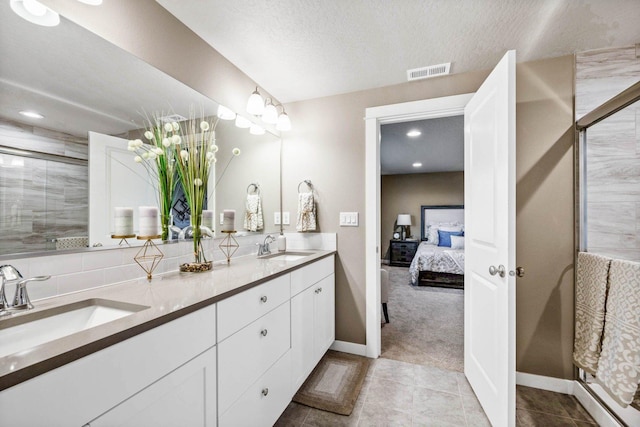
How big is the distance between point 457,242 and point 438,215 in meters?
1.32

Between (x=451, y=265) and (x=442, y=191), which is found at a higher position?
(x=442, y=191)

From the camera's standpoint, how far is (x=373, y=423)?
62.0 inches

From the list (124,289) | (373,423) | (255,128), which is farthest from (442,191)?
(124,289)

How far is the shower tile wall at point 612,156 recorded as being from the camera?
1707 millimetres

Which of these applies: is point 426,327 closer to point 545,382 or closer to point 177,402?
point 545,382

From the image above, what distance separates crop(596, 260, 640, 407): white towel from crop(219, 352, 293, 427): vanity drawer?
1.68 meters

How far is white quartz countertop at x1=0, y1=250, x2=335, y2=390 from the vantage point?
57cm

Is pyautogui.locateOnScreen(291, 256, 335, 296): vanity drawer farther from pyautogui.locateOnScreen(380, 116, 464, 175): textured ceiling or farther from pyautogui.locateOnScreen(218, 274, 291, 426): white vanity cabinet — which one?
pyautogui.locateOnScreen(380, 116, 464, 175): textured ceiling

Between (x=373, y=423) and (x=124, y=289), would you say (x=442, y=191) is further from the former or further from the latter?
(x=124, y=289)

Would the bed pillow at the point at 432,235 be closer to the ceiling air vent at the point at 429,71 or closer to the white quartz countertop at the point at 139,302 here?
the ceiling air vent at the point at 429,71

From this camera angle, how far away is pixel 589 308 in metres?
1.65

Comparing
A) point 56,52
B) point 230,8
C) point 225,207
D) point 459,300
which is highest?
point 230,8

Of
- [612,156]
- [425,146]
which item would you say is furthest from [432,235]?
[612,156]

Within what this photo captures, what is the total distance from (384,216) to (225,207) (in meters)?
5.54
